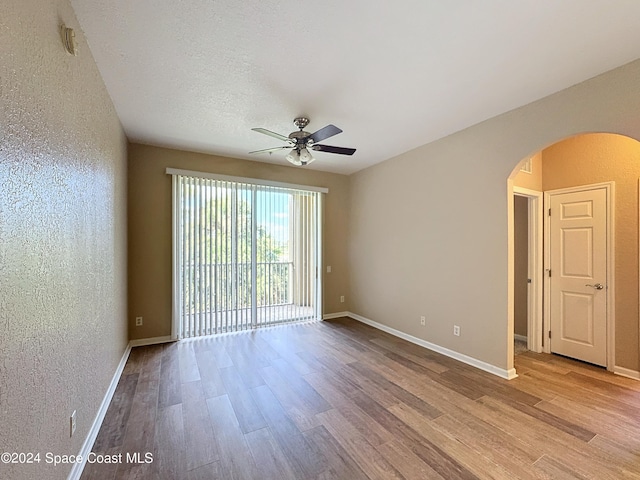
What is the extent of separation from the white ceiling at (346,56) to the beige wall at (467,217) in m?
0.24

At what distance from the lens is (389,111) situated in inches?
114

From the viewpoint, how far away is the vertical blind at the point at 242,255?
4051 millimetres

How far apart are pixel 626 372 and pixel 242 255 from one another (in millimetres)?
4861

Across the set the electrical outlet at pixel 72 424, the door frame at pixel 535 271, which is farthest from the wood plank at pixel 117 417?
the door frame at pixel 535 271

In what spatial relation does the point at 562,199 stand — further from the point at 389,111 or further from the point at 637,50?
the point at 389,111

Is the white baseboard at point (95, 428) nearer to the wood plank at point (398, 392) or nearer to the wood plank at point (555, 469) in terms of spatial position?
the wood plank at point (398, 392)

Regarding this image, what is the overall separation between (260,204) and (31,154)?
3.43 metres

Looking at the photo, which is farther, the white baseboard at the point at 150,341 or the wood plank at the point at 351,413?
the white baseboard at the point at 150,341

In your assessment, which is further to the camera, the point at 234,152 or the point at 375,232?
the point at 375,232

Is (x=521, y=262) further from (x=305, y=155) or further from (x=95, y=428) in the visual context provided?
(x=95, y=428)

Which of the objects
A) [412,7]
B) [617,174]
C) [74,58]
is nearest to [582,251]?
[617,174]

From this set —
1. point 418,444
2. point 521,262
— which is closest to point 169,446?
point 418,444

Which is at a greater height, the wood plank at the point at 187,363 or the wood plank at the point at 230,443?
the wood plank at the point at 230,443

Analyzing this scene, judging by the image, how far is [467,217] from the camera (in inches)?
130
